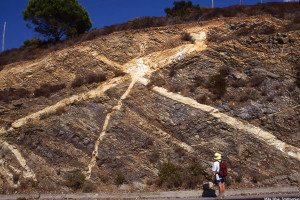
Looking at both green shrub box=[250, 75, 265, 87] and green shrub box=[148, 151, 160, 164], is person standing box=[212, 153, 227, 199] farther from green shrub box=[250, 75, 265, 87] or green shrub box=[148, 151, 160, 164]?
green shrub box=[250, 75, 265, 87]

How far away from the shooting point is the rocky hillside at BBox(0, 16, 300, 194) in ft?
28.6

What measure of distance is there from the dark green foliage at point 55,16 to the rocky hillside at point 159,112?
5220mm

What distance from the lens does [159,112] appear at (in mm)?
10273

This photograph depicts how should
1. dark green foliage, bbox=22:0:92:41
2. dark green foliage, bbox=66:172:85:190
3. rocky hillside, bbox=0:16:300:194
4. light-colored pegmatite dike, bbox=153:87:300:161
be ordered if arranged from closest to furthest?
light-colored pegmatite dike, bbox=153:87:300:161, rocky hillside, bbox=0:16:300:194, dark green foliage, bbox=66:172:85:190, dark green foliage, bbox=22:0:92:41

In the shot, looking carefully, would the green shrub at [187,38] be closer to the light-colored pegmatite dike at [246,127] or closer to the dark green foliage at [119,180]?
the light-colored pegmatite dike at [246,127]

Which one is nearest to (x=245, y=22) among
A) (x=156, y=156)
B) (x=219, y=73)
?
(x=219, y=73)

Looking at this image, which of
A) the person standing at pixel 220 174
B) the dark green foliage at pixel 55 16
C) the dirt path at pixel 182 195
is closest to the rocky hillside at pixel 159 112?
the dirt path at pixel 182 195

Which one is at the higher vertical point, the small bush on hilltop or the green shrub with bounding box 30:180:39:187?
the small bush on hilltop

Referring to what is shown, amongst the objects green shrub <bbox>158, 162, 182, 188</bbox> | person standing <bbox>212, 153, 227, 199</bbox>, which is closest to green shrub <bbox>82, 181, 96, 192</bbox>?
green shrub <bbox>158, 162, 182, 188</bbox>

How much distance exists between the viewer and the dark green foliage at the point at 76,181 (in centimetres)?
925

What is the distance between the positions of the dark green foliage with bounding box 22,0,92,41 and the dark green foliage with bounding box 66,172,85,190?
37.0ft

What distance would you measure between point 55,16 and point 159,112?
12237 mm

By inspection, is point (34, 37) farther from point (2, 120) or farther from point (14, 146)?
point (14, 146)

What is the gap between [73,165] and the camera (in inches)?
387
